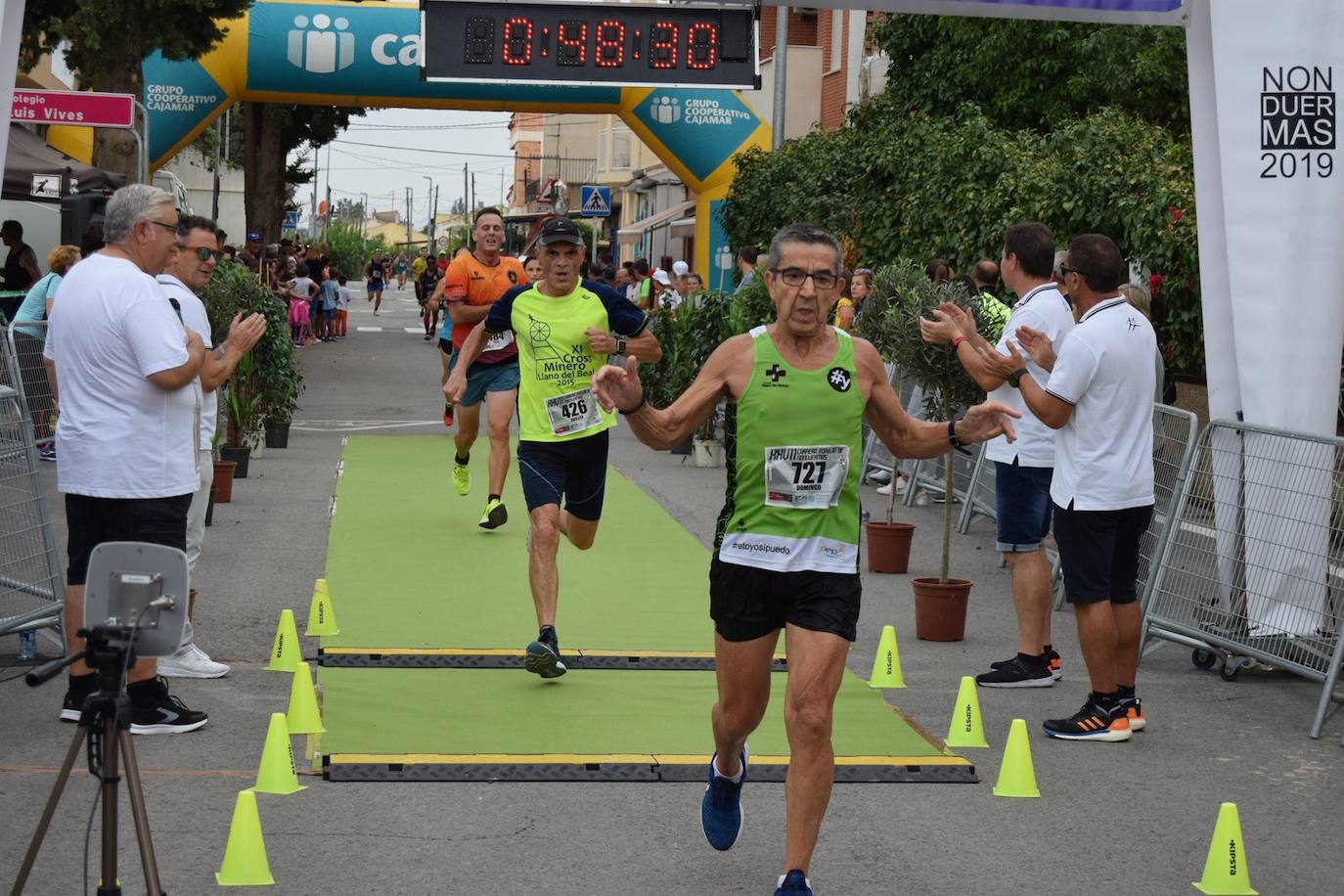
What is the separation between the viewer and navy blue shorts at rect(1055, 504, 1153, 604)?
7.50 meters

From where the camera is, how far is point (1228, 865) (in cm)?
559

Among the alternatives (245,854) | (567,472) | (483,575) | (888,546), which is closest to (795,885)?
(245,854)

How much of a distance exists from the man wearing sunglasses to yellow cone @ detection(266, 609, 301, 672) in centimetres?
24

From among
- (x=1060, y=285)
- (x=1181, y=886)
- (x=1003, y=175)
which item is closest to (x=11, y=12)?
(x=1060, y=285)

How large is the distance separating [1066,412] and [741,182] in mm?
20392

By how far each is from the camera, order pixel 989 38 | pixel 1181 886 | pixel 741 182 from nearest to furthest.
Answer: pixel 1181 886 < pixel 989 38 < pixel 741 182

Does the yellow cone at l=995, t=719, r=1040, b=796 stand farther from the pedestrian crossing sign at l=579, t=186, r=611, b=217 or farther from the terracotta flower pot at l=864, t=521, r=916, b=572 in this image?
the pedestrian crossing sign at l=579, t=186, r=611, b=217

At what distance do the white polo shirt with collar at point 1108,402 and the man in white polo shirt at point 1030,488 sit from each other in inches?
34.4

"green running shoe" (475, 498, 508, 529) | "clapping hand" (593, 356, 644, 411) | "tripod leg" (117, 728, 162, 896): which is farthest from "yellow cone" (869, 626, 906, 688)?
"tripod leg" (117, 728, 162, 896)

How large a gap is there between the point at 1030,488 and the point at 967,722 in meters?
1.65

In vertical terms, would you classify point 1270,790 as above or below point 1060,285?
below

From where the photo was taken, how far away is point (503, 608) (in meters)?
10.2

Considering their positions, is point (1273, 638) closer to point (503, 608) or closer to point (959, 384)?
point (959, 384)

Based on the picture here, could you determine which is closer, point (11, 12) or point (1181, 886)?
point (1181, 886)
